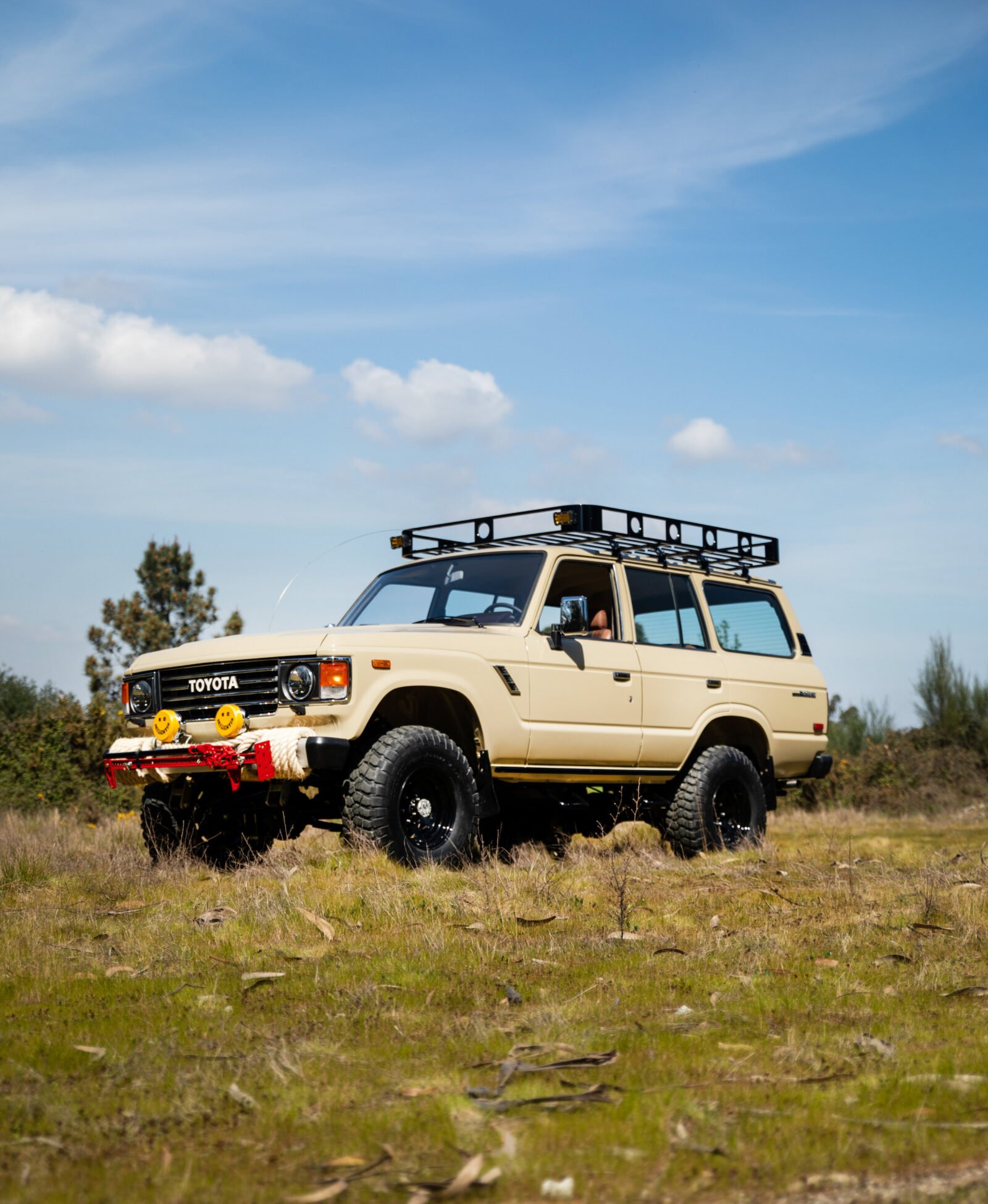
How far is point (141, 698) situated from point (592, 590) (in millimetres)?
3267

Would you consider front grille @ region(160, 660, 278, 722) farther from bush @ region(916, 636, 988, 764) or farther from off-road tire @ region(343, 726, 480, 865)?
bush @ region(916, 636, 988, 764)

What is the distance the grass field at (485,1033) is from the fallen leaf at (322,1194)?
1cm

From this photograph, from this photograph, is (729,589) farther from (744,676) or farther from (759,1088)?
(759,1088)

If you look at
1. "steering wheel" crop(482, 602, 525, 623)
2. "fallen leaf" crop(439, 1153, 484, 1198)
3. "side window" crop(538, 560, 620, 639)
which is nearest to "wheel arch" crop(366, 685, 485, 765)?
"steering wheel" crop(482, 602, 525, 623)

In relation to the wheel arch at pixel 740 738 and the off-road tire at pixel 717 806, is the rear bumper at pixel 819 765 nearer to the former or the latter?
the wheel arch at pixel 740 738

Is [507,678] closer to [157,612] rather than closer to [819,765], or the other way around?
[819,765]

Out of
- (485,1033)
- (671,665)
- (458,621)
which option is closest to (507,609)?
(458,621)

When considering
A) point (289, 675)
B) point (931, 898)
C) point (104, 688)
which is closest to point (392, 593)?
point (289, 675)

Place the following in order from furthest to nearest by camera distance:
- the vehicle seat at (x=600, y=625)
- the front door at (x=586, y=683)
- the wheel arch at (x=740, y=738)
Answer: the wheel arch at (x=740, y=738), the vehicle seat at (x=600, y=625), the front door at (x=586, y=683)

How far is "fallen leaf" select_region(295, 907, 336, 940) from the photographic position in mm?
6051

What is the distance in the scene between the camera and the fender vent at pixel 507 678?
812 cm

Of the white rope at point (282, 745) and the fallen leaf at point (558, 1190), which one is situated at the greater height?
the white rope at point (282, 745)

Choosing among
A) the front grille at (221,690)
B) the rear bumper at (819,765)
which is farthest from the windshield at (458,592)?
the rear bumper at (819,765)

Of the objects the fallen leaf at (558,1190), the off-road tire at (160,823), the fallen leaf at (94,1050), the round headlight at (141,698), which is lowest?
the fallen leaf at (558,1190)
